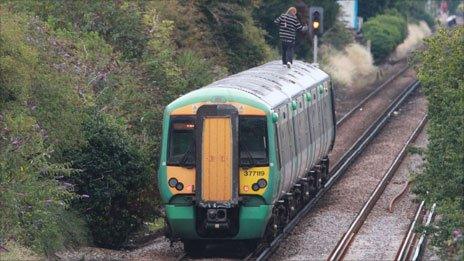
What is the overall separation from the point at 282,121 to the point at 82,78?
15.9 feet

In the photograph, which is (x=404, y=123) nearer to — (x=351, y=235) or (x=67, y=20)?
(x=67, y=20)

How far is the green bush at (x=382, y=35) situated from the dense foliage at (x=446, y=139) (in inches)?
1402

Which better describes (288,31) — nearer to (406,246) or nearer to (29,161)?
(406,246)

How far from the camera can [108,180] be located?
804 inches

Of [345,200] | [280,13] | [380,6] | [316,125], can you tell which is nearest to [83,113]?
[316,125]

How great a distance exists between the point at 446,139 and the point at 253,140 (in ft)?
9.91

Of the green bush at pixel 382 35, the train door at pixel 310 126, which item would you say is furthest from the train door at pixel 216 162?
the green bush at pixel 382 35

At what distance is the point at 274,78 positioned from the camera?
22.6 metres

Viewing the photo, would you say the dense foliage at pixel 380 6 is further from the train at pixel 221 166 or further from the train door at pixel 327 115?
the train at pixel 221 166

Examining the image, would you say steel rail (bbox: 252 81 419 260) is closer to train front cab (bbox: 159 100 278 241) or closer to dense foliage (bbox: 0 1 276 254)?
train front cab (bbox: 159 100 278 241)

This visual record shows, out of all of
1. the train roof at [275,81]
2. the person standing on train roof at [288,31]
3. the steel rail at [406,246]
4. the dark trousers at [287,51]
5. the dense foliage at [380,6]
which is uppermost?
the dense foliage at [380,6]

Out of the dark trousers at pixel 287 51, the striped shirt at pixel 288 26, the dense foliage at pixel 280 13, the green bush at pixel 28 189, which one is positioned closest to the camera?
the green bush at pixel 28 189

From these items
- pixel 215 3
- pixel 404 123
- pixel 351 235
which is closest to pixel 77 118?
pixel 351 235

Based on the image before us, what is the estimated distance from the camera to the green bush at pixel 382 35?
2285 inches
